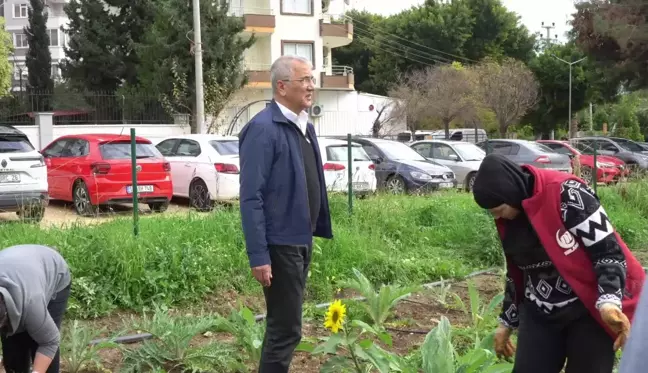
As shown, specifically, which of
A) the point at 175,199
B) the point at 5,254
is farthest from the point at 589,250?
the point at 175,199

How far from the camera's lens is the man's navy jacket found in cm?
406

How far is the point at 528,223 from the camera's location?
337 centimetres

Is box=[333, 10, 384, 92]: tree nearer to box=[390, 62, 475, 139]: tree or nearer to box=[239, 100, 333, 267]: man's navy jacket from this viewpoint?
box=[390, 62, 475, 139]: tree

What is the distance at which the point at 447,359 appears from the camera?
3.97 meters

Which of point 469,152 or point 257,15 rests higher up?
point 257,15

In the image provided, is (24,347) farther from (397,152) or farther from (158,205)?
(397,152)

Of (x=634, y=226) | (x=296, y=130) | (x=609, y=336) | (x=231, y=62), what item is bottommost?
(x=634, y=226)

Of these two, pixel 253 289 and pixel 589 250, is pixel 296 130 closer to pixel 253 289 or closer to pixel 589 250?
pixel 589 250

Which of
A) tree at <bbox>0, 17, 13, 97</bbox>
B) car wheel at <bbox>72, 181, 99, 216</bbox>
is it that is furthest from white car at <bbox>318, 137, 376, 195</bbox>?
tree at <bbox>0, 17, 13, 97</bbox>

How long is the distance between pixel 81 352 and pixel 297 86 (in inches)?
90.3

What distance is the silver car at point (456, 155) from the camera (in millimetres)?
19511

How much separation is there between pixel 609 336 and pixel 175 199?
13480 millimetres

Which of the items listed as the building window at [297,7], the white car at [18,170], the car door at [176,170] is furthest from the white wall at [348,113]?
the white car at [18,170]

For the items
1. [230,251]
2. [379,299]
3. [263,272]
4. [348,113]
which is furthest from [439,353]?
[348,113]
